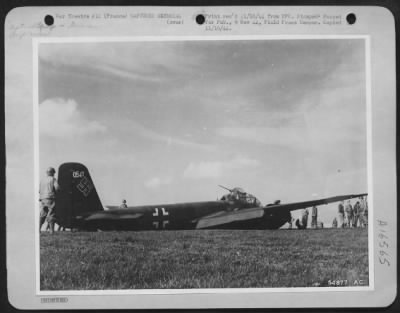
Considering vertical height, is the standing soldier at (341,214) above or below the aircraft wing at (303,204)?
below

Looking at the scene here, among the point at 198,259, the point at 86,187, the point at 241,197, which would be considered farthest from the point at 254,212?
the point at 86,187

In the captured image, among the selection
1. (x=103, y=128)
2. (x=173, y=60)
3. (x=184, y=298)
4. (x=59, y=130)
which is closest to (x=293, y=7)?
(x=173, y=60)

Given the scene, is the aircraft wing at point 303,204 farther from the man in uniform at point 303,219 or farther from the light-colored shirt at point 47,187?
the light-colored shirt at point 47,187

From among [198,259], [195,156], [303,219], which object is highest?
[195,156]

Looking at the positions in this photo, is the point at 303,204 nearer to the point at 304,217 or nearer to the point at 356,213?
the point at 304,217

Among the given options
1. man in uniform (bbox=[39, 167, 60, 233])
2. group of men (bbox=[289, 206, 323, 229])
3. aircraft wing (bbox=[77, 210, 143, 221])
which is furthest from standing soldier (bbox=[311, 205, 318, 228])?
man in uniform (bbox=[39, 167, 60, 233])

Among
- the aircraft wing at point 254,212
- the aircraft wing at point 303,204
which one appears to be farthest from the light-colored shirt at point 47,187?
the aircraft wing at point 303,204
